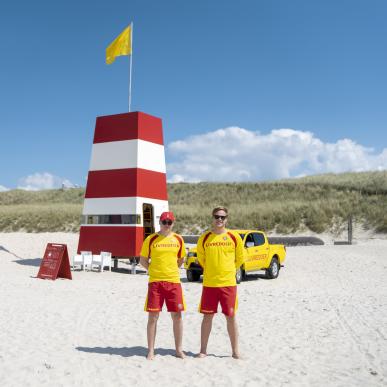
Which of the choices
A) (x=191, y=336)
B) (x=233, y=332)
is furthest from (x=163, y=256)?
(x=191, y=336)

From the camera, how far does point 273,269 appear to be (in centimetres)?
1878

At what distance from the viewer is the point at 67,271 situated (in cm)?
1795

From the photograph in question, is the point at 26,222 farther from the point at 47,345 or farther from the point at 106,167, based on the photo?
the point at 47,345

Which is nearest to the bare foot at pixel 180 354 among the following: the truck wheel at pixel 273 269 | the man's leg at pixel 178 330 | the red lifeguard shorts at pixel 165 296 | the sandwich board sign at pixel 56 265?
the man's leg at pixel 178 330

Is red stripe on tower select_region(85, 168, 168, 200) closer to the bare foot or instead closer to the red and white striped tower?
the red and white striped tower

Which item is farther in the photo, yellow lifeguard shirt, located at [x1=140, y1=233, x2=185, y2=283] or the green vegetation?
the green vegetation

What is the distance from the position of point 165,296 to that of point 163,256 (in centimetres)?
56

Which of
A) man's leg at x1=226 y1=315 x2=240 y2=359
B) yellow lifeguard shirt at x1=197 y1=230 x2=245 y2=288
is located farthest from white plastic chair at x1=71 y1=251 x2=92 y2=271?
yellow lifeguard shirt at x1=197 y1=230 x2=245 y2=288

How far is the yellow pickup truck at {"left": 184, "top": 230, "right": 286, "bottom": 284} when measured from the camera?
1738 centimetres

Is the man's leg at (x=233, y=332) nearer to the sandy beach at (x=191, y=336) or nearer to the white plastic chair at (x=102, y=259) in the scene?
the sandy beach at (x=191, y=336)

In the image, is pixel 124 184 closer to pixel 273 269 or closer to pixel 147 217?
pixel 147 217

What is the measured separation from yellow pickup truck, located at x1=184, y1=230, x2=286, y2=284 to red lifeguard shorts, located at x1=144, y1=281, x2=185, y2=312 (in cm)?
967

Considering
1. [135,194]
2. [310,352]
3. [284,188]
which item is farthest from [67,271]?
[284,188]

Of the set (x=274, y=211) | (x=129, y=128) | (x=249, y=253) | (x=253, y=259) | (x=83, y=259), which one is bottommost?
(x=83, y=259)
